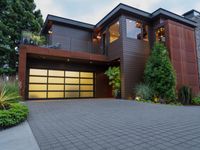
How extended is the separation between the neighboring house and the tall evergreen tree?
1.96 m

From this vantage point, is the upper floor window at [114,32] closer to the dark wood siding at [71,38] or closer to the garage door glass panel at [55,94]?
the dark wood siding at [71,38]

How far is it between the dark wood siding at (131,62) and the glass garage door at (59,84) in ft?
12.6

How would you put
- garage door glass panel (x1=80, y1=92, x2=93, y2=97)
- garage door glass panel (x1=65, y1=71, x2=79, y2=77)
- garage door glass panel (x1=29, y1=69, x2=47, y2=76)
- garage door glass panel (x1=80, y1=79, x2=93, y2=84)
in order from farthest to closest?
garage door glass panel (x1=80, y1=79, x2=93, y2=84)
garage door glass panel (x1=80, y1=92, x2=93, y2=97)
garage door glass panel (x1=65, y1=71, x2=79, y2=77)
garage door glass panel (x1=29, y1=69, x2=47, y2=76)

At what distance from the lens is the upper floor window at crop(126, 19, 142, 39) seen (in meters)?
11.9

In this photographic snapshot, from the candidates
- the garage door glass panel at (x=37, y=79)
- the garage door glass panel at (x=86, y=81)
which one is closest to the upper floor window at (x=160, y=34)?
the garage door glass panel at (x=86, y=81)

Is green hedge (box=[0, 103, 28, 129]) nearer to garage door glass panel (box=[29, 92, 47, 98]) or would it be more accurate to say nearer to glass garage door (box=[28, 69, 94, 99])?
garage door glass panel (box=[29, 92, 47, 98])

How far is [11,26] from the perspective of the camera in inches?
520

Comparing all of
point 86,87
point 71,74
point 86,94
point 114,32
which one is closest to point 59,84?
point 71,74

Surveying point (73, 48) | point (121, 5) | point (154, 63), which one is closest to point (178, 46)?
point (154, 63)

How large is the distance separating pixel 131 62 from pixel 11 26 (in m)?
10.3

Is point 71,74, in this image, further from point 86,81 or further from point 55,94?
point 55,94

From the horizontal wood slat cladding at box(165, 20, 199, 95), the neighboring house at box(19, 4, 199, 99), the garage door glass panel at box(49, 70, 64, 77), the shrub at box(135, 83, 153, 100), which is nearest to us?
the shrub at box(135, 83, 153, 100)

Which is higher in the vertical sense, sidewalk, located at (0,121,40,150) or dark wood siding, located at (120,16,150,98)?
dark wood siding, located at (120,16,150,98)

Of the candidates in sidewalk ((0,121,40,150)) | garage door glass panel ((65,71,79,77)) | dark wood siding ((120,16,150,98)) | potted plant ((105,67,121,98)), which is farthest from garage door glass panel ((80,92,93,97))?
sidewalk ((0,121,40,150))
